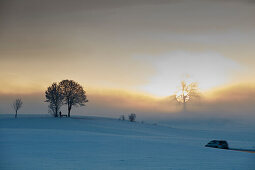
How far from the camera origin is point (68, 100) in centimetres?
6247

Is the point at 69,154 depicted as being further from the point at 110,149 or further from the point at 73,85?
the point at 73,85

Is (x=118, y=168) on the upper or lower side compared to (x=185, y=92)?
lower

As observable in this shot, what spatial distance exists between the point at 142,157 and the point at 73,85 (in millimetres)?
47336

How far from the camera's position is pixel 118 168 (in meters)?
13.5

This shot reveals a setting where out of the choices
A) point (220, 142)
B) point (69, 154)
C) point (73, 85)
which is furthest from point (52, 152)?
point (73, 85)

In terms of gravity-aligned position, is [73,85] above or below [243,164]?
above

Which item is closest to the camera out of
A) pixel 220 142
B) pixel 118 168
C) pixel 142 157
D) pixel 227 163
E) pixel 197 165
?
pixel 118 168

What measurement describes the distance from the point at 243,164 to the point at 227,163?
0.81m

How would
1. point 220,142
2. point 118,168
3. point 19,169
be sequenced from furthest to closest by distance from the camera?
1. point 220,142
2. point 118,168
3. point 19,169

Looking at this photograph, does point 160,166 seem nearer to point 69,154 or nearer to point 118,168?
point 118,168

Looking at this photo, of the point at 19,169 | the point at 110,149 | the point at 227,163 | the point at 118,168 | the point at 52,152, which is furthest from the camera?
the point at 110,149

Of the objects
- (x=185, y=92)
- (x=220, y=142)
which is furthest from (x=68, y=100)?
(x=220, y=142)

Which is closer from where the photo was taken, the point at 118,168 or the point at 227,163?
the point at 118,168

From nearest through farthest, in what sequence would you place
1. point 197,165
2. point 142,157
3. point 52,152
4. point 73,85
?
point 197,165
point 142,157
point 52,152
point 73,85
